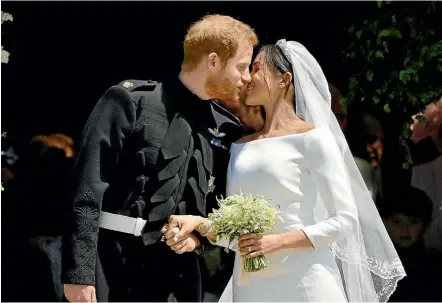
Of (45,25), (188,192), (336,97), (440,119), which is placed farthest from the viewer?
(45,25)

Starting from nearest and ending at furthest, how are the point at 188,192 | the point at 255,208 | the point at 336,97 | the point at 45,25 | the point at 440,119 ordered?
1. the point at 255,208
2. the point at 188,192
3. the point at 440,119
4. the point at 336,97
5. the point at 45,25

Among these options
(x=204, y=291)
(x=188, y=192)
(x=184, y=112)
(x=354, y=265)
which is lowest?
(x=204, y=291)

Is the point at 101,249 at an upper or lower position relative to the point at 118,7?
lower

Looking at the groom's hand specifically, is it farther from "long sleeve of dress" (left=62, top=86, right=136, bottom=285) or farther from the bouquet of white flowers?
"long sleeve of dress" (left=62, top=86, right=136, bottom=285)

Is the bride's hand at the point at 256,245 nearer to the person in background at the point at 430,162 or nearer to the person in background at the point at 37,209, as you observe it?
the person in background at the point at 430,162

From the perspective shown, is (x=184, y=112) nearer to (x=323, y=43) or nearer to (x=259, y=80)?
(x=259, y=80)

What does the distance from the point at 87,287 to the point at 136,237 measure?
307mm

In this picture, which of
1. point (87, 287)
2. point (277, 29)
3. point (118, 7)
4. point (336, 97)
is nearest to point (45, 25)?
point (118, 7)

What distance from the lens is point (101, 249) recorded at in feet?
12.7

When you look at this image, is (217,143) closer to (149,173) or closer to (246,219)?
(149,173)

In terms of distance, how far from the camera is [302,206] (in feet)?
12.7

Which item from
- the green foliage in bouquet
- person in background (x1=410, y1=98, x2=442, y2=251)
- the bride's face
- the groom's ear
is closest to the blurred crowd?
person in background (x1=410, y1=98, x2=442, y2=251)

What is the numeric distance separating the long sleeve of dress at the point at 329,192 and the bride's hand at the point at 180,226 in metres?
0.46

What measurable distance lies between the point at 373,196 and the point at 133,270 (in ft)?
7.78
